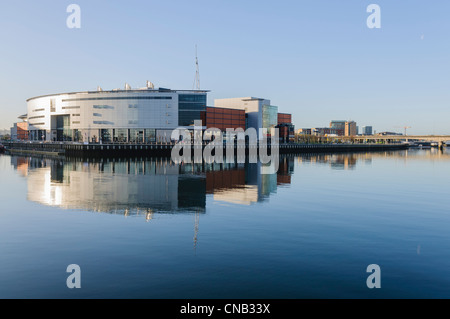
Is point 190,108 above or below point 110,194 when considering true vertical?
above

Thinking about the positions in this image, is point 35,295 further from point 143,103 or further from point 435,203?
point 143,103

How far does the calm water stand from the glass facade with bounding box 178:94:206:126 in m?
128

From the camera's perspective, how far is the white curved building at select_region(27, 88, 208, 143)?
167875 mm

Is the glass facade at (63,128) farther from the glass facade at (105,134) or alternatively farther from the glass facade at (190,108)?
the glass facade at (190,108)

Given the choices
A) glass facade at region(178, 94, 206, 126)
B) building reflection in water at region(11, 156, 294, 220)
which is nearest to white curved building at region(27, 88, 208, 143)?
glass facade at region(178, 94, 206, 126)

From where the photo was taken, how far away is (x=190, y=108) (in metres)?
169

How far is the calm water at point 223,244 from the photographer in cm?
1549

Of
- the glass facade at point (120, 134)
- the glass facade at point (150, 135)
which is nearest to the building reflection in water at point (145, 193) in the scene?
the glass facade at point (150, 135)

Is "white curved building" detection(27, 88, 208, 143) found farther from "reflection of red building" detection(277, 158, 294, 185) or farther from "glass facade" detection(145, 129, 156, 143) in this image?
"reflection of red building" detection(277, 158, 294, 185)

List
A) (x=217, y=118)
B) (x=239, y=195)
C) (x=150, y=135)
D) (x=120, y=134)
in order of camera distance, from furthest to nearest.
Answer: (x=217, y=118)
(x=120, y=134)
(x=150, y=135)
(x=239, y=195)

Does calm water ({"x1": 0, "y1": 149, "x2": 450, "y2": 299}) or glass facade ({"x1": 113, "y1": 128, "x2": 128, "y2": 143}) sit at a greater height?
glass facade ({"x1": 113, "y1": 128, "x2": 128, "y2": 143})

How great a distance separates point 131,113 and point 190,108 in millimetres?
26966

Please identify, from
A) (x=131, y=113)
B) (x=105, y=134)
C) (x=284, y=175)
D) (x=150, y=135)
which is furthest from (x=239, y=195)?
(x=105, y=134)

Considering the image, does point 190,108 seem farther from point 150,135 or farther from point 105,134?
point 105,134
